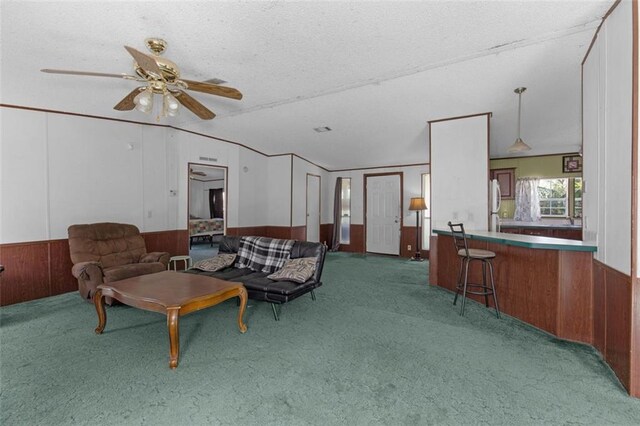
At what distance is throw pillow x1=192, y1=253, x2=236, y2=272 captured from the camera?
3.70 metres

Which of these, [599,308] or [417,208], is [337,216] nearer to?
[417,208]

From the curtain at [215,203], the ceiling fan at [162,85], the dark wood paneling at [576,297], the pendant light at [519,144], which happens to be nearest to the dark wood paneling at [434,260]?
the pendant light at [519,144]

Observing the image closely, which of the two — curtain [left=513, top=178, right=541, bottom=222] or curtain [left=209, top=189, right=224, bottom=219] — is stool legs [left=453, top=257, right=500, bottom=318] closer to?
curtain [left=513, top=178, right=541, bottom=222]

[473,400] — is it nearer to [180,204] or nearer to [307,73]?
[307,73]

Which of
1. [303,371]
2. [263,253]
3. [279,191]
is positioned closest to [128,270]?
[263,253]

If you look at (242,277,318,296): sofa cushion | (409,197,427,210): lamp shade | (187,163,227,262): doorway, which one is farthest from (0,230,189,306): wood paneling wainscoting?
(409,197,427,210): lamp shade

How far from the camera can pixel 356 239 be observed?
7883 millimetres

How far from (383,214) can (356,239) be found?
3.24 feet

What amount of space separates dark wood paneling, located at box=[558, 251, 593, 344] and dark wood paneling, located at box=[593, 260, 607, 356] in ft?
0.25

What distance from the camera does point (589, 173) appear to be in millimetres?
2662

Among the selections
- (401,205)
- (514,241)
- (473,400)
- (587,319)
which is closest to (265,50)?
(514,241)

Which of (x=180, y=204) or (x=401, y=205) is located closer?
(x=180, y=204)

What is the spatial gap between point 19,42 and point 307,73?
2.56 meters

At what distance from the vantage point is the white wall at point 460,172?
416 centimetres
